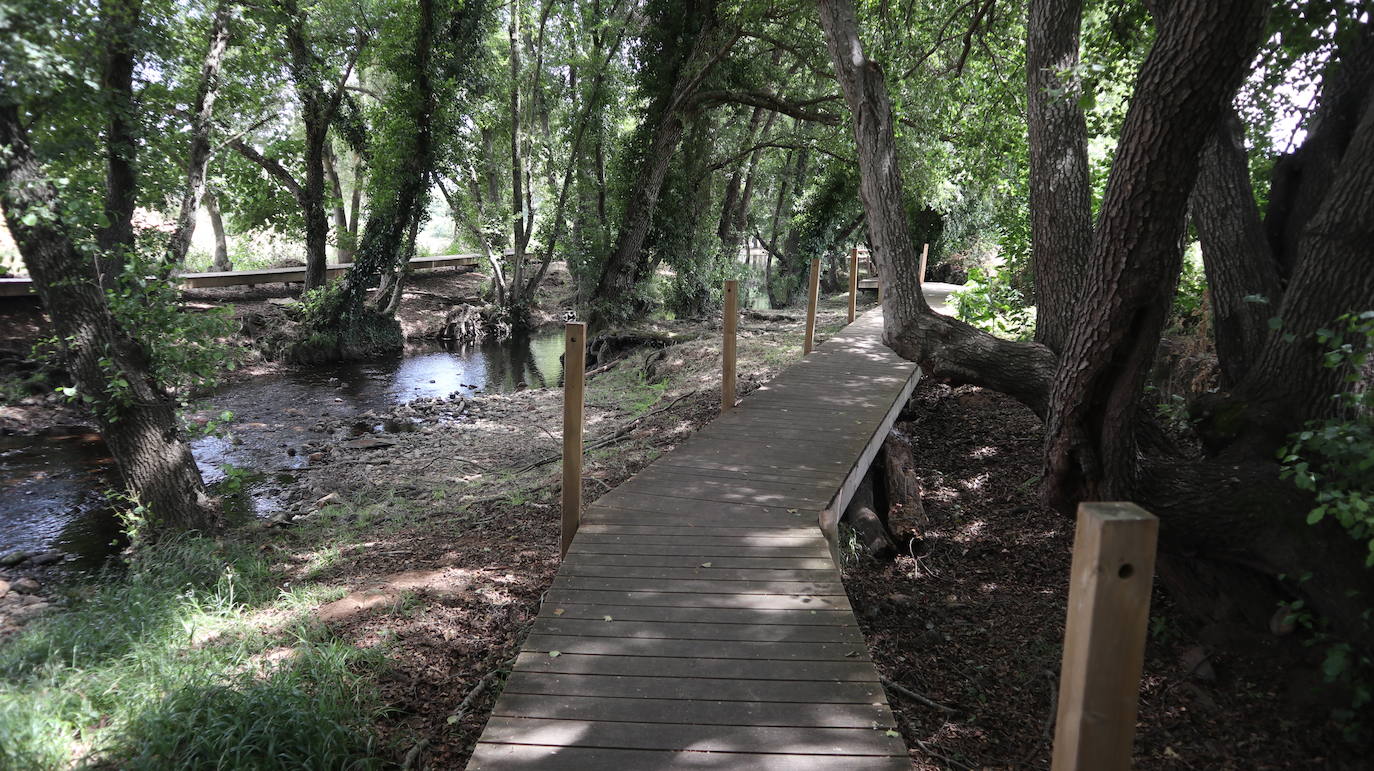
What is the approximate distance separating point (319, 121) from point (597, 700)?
17.8 metres

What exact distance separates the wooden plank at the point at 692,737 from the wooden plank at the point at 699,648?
20.0 inches

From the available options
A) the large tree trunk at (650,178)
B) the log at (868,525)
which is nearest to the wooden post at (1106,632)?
the log at (868,525)

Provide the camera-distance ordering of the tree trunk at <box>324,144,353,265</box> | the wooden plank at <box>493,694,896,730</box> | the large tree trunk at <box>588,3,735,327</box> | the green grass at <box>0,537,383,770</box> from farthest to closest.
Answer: the tree trunk at <box>324,144,353,265</box> → the large tree trunk at <box>588,3,735,327</box> → the green grass at <box>0,537,383,770</box> → the wooden plank at <box>493,694,896,730</box>

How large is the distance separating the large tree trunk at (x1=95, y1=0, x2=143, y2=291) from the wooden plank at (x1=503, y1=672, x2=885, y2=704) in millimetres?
6134

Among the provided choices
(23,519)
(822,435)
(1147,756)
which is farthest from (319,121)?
(1147,756)

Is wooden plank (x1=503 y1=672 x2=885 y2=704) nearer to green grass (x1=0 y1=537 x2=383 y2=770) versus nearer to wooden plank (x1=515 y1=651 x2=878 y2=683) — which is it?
wooden plank (x1=515 y1=651 x2=878 y2=683)

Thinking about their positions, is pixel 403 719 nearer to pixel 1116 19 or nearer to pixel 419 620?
pixel 419 620

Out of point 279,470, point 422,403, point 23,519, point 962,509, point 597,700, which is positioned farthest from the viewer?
point 422,403

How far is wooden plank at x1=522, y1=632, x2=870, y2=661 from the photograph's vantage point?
3.49 metres

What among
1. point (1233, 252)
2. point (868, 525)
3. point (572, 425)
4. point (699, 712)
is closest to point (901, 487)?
point (868, 525)

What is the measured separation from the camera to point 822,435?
273 inches

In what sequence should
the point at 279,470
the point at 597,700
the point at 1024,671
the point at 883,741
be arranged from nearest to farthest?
the point at 883,741 → the point at 597,700 → the point at 1024,671 → the point at 279,470

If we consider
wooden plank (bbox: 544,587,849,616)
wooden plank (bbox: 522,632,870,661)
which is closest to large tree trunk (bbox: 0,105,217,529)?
wooden plank (bbox: 544,587,849,616)

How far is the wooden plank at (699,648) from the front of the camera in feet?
11.4
